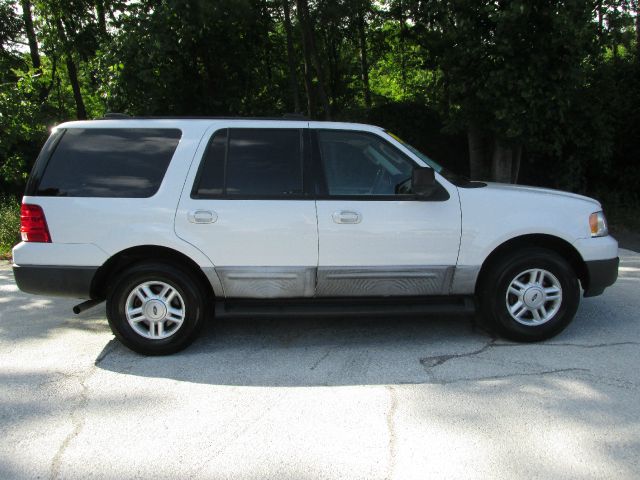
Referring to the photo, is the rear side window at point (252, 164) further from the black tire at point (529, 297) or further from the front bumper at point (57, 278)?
the black tire at point (529, 297)

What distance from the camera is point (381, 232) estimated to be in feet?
14.6

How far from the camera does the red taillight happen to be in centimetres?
437

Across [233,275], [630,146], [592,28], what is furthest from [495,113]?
[233,275]

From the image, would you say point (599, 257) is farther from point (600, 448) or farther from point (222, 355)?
point (222, 355)

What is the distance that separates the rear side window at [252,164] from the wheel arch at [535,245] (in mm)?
1663

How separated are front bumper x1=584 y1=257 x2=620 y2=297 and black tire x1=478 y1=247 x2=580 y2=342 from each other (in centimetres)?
14

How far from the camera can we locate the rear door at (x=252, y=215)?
4391 mm

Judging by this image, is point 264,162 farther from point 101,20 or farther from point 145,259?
point 101,20

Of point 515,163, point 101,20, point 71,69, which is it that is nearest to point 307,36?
point 101,20

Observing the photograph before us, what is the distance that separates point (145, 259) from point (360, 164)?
1914 millimetres

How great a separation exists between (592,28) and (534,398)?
7.17 metres

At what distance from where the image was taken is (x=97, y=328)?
209 inches

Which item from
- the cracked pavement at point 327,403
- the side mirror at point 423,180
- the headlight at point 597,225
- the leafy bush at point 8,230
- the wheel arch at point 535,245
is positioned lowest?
the cracked pavement at point 327,403

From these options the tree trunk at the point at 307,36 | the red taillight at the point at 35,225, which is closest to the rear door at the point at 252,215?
the red taillight at the point at 35,225
